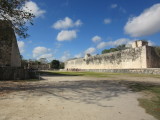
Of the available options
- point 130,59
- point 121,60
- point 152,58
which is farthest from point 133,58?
point 121,60

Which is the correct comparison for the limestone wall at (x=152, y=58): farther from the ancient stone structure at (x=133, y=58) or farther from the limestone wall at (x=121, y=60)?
the limestone wall at (x=121, y=60)

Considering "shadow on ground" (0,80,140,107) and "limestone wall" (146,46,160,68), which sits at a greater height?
→ "limestone wall" (146,46,160,68)

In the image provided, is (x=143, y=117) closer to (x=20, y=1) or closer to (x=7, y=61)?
(x=20, y=1)

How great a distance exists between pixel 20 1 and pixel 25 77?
8.41m

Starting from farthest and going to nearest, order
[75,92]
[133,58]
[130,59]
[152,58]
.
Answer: [130,59]
[133,58]
[152,58]
[75,92]

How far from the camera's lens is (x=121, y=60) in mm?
33594

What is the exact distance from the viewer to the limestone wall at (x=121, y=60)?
1096 inches

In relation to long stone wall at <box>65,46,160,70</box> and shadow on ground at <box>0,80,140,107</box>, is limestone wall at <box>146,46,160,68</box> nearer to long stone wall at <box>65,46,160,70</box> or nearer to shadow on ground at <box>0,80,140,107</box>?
long stone wall at <box>65,46,160,70</box>

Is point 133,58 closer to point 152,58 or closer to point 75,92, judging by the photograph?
point 152,58

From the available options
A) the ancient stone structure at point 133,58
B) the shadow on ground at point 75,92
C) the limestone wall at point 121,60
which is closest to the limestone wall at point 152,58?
the ancient stone structure at point 133,58

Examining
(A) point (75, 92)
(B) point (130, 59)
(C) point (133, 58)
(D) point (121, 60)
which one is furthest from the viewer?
(D) point (121, 60)

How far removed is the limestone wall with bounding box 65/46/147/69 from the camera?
91.3 ft

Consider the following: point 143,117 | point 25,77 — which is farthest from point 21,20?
point 143,117

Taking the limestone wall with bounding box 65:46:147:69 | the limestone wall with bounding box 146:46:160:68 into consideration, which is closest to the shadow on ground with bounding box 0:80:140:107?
the limestone wall with bounding box 146:46:160:68
